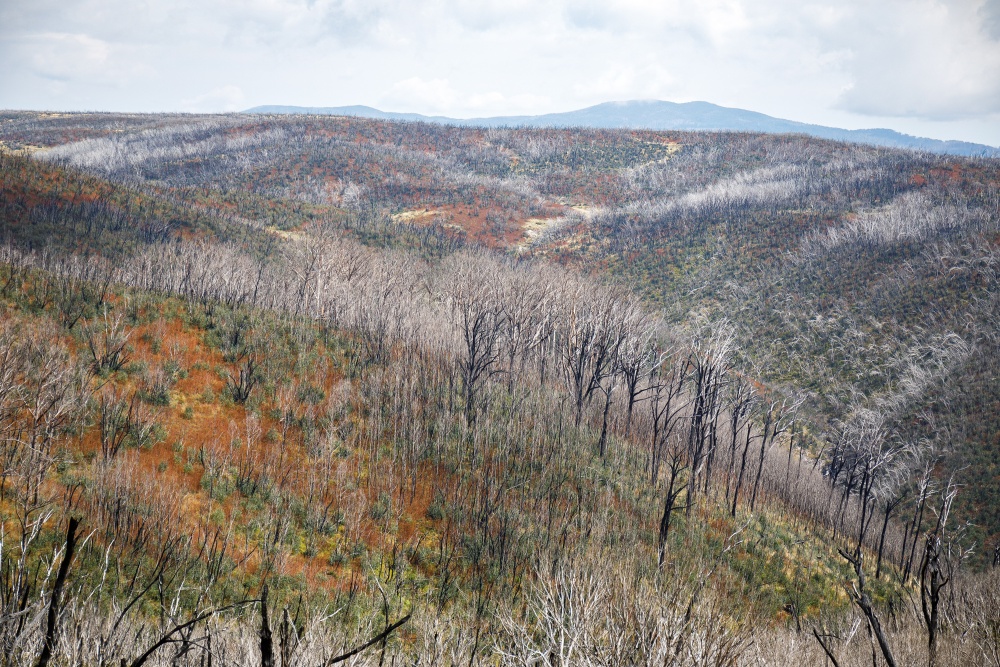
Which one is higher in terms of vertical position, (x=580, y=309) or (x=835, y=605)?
(x=580, y=309)

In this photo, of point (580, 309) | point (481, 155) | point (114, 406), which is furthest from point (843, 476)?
point (481, 155)

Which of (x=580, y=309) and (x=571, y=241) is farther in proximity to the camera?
(x=571, y=241)

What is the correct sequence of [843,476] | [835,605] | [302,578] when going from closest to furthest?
[302,578], [835,605], [843,476]

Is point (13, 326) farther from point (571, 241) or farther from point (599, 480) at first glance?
point (571, 241)

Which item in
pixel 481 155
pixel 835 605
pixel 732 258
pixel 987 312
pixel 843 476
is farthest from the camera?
pixel 481 155

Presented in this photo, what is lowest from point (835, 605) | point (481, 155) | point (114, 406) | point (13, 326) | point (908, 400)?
point (835, 605)

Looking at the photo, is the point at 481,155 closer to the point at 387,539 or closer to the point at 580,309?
the point at 580,309
